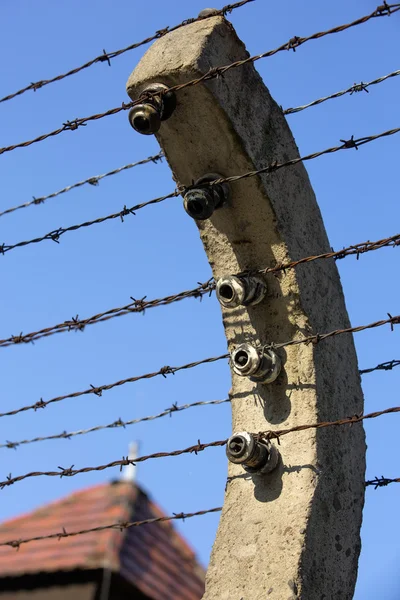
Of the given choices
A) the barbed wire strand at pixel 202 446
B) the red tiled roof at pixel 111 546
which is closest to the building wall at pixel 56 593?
the red tiled roof at pixel 111 546

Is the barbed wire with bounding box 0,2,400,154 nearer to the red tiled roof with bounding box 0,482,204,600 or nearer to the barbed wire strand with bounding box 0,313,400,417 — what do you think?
the barbed wire strand with bounding box 0,313,400,417

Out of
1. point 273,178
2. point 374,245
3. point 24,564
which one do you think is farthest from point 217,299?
point 24,564

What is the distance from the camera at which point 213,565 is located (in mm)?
3438

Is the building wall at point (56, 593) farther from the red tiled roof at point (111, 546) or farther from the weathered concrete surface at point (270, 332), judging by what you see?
the weathered concrete surface at point (270, 332)

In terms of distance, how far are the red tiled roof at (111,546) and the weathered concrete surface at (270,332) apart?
→ 249 centimetres

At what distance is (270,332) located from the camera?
11.9ft

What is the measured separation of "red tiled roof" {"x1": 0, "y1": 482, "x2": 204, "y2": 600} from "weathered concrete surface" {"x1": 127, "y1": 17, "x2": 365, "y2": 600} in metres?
2.49

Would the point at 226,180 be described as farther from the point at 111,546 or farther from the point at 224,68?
the point at 111,546

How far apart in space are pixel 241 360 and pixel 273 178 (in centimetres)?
72

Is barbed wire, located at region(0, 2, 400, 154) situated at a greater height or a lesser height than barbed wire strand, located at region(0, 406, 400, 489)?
greater

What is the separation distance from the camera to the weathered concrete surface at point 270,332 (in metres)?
3.33

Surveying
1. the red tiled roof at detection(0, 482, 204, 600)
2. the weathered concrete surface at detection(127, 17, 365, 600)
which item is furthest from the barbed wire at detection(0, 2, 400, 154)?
the red tiled roof at detection(0, 482, 204, 600)

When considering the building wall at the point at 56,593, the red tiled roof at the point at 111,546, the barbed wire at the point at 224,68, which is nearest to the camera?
the barbed wire at the point at 224,68

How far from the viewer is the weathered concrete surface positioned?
333 centimetres
